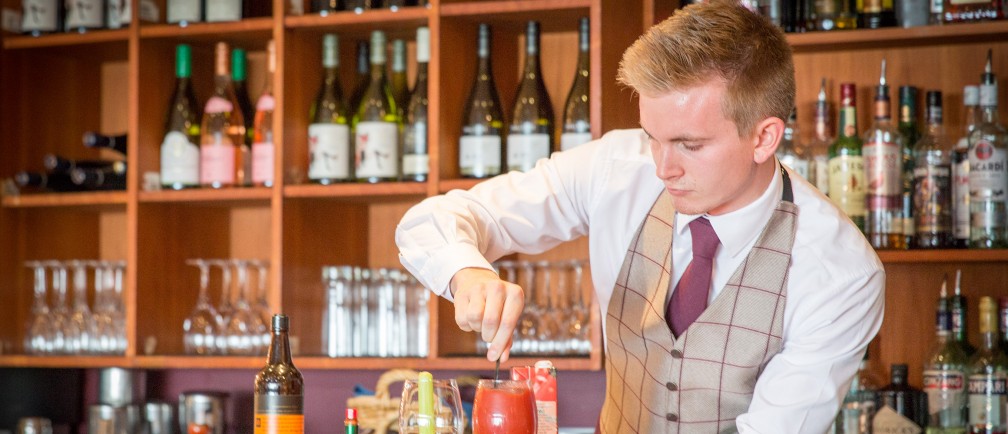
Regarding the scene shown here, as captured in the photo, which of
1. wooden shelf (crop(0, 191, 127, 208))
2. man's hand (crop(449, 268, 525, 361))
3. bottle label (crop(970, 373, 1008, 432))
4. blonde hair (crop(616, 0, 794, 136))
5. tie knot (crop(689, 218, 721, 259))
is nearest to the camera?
man's hand (crop(449, 268, 525, 361))

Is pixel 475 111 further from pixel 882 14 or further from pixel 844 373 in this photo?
pixel 844 373

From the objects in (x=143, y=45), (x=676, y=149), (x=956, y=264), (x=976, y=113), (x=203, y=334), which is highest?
(x=143, y=45)

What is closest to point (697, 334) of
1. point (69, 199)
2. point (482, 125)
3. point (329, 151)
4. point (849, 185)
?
point (849, 185)

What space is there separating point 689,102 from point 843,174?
1.03 m

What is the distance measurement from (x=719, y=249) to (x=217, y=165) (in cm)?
144

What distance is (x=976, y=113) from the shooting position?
2412mm

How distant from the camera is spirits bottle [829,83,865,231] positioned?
237cm

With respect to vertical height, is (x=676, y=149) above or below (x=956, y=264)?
above

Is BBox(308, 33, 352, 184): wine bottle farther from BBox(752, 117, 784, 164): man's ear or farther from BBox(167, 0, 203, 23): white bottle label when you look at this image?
BBox(752, 117, 784, 164): man's ear

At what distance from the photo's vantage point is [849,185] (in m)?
2.38

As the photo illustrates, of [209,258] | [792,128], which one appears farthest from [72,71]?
[792,128]

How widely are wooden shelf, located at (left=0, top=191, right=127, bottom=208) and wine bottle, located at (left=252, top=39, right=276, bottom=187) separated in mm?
330

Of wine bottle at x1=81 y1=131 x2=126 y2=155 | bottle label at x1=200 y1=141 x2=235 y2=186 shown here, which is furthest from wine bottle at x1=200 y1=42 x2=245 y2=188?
wine bottle at x1=81 y1=131 x2=126 y2=155

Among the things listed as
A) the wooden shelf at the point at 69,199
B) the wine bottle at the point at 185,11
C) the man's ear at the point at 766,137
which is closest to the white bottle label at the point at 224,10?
the wine bottle at the point at 185,11
